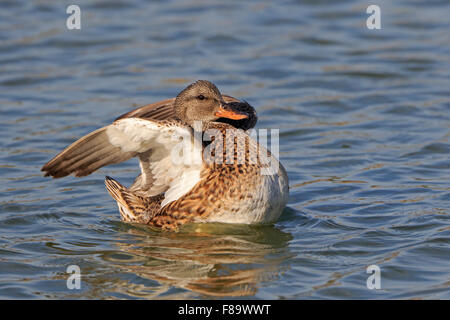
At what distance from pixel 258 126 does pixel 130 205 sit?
3315mm

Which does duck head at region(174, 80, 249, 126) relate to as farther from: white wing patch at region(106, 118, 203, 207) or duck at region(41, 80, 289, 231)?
white wing patch at region(106, 118, 203, 207)

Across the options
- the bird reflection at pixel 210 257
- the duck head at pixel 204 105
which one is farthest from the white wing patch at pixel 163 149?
the duck head at pixel 204 105

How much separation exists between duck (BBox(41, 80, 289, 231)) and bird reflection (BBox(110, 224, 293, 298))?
0.47 feet

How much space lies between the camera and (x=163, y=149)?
7074mm

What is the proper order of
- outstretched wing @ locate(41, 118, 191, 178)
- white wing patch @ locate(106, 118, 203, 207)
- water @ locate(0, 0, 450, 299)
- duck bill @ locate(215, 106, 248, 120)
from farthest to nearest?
duck bill @ locate(215, 106, 248, 120), outstretched wing @ locate(41, 118, 191, 178), white wing patch @ locate(106, 118, 203, 207), water @ locate(0, 0, 450, 299)

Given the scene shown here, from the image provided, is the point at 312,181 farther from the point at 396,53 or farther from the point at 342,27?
the point at 342,27

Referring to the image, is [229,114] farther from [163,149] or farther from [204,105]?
[163,149]

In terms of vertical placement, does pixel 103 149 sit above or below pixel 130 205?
above

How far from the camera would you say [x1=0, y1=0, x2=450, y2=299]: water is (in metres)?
6.45

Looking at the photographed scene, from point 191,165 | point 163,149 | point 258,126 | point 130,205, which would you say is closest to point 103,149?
point 163,149

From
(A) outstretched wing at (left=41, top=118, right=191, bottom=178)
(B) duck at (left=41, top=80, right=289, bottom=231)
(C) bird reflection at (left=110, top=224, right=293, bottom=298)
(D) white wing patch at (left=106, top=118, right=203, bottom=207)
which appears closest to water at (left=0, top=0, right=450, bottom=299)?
(C) bird reflection at (left=110, top=224, right=293, bottom=298)

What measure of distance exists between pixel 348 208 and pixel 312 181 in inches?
35.8
